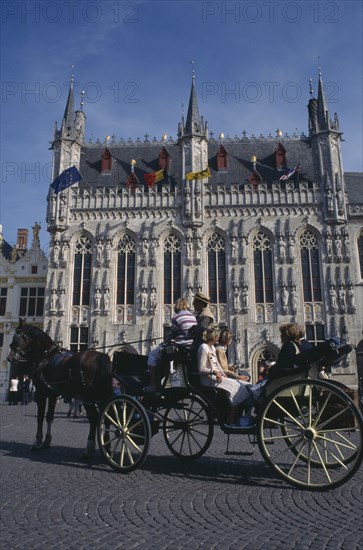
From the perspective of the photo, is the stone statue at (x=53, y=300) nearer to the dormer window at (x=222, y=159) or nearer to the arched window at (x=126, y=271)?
the arched window at (x=126, y=271)

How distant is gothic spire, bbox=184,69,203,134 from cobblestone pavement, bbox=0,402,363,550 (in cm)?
2636

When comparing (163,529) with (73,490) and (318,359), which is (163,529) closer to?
(73,490)

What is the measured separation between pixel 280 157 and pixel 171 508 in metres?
29.4

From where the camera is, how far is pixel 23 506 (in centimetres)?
463

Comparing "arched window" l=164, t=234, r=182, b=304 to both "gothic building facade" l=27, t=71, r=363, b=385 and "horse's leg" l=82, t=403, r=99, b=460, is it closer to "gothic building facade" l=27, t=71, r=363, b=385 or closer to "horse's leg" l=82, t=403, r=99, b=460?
"gothic building facade" l=27, t=71, r=363, b=385

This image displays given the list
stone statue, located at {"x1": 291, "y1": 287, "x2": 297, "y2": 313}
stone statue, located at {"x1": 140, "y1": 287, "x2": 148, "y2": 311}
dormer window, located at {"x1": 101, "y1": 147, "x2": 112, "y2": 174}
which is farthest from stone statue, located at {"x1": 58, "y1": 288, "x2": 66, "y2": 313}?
stone statue, located at {"x1": 291, "y1": 287, "x2": 297, "y2": 313}

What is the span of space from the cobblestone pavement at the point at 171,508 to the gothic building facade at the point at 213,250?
66.4 ft

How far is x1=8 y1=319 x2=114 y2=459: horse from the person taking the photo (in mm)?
7086

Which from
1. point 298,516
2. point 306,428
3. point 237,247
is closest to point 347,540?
point 298,516

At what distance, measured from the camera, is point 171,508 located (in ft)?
14.8

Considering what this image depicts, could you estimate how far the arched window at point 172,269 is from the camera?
2759 cm

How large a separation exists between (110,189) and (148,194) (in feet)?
8.63

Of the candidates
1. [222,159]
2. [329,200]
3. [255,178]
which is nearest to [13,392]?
[255,178]

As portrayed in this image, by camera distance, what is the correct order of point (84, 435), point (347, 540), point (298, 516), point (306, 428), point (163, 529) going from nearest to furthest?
point (347, 540) → point (163, 529) → point (298, 516) → point (306, 428) → point (84, 435)
